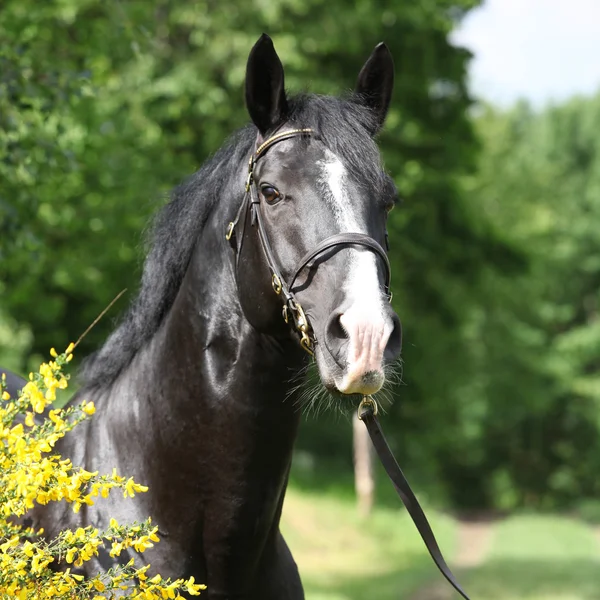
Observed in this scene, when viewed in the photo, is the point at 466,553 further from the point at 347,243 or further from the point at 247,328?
the point at 347,243

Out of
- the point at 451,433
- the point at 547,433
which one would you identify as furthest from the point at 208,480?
the point at 547,433

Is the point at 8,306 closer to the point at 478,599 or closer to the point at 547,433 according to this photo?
the point at 478,599

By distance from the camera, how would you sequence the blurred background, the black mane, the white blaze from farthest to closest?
the blurred background < the black mane < the white blaze

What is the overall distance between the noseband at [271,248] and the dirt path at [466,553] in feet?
40.9

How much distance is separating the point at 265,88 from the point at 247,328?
0.81 meters

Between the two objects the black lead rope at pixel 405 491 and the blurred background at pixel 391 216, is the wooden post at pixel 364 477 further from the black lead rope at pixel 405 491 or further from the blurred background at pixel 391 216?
the black lead rope at pixel 405 491

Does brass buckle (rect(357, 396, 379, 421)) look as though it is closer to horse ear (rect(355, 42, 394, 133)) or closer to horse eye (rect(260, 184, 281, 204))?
horse eye (rect(260, 184, 281, 204))

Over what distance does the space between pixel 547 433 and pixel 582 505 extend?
419 centimetres

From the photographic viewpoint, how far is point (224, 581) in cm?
305

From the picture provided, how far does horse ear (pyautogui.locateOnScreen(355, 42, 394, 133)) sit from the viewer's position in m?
3.39

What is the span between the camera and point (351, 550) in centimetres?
1798

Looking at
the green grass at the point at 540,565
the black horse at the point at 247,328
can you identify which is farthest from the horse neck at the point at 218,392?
the green grass at the point at 540,565

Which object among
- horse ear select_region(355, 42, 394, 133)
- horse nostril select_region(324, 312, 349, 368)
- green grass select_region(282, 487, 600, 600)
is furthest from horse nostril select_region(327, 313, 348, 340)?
green grass select_region(282, 487, 600, 600)

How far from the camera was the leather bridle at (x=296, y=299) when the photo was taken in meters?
2.81
